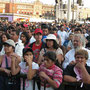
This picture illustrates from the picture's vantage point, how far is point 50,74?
12.3ft

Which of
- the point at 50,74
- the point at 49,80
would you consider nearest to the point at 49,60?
the point at 50,74

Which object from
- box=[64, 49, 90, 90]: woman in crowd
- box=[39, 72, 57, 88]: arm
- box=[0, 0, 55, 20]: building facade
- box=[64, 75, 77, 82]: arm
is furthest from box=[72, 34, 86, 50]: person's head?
box=[0, 0, 55, 20]: building facade

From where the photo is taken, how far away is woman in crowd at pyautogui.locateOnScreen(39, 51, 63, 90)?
3619 millimetres

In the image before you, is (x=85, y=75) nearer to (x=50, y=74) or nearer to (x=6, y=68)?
(x=50, y=74)

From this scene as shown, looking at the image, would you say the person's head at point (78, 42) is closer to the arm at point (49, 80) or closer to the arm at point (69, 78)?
the arm at point (69, 78)

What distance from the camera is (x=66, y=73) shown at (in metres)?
3.74

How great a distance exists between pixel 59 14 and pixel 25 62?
75.6 m

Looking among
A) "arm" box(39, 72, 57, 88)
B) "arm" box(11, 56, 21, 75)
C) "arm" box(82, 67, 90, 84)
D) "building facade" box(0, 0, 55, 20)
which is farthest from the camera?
"building facade" box(0, 0, 55, 20)

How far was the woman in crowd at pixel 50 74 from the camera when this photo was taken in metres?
3.62

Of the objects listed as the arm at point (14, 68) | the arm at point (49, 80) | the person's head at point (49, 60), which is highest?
the person's head at point (49, 60)

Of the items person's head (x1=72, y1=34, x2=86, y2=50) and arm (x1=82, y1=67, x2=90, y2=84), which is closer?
arm (x1=82, y1=67, x2=90, y2=84)

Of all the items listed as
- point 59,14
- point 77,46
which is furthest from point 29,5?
point 77,46

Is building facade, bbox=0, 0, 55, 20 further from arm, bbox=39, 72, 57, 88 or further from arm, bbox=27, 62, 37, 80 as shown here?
arm, bbox=39, 72, 57, 88

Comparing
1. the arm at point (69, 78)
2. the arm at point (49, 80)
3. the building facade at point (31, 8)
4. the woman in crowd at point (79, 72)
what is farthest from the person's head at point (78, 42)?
the building facade at point (31, 8)
